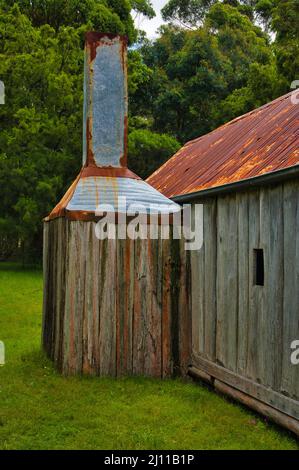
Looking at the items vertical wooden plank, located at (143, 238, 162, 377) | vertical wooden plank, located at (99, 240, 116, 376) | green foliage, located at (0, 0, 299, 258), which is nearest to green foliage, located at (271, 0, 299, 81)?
green foliage, located at (0, 0, 299, 258)

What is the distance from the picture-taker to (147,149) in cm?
2639

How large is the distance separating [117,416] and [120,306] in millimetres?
1798

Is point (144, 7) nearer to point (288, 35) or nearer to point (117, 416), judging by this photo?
point (288, 35)

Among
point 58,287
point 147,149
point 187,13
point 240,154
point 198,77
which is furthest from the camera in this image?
point 187,13

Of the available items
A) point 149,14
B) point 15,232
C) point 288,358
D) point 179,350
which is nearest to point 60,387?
point 179,350

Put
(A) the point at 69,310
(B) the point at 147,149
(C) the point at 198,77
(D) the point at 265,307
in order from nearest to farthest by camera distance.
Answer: (D) the point at 265,307 → (A) the point at 69,310 → (B) the point at 147,149 → (C) the point at 198,77

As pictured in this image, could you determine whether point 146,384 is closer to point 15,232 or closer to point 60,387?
point 60,387

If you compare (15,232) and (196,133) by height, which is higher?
(196,133)

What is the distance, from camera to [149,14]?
34.2m

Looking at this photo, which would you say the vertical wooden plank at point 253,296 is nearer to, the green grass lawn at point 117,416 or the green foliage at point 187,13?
the green grass lawn at point 117,416

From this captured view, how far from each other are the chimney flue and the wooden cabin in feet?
3.90

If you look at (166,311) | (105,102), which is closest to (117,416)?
(166,311)

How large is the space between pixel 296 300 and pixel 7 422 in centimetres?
344

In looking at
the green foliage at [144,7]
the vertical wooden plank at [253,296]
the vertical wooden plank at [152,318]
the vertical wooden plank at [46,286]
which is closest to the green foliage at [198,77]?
the green foliage at [144,7]
